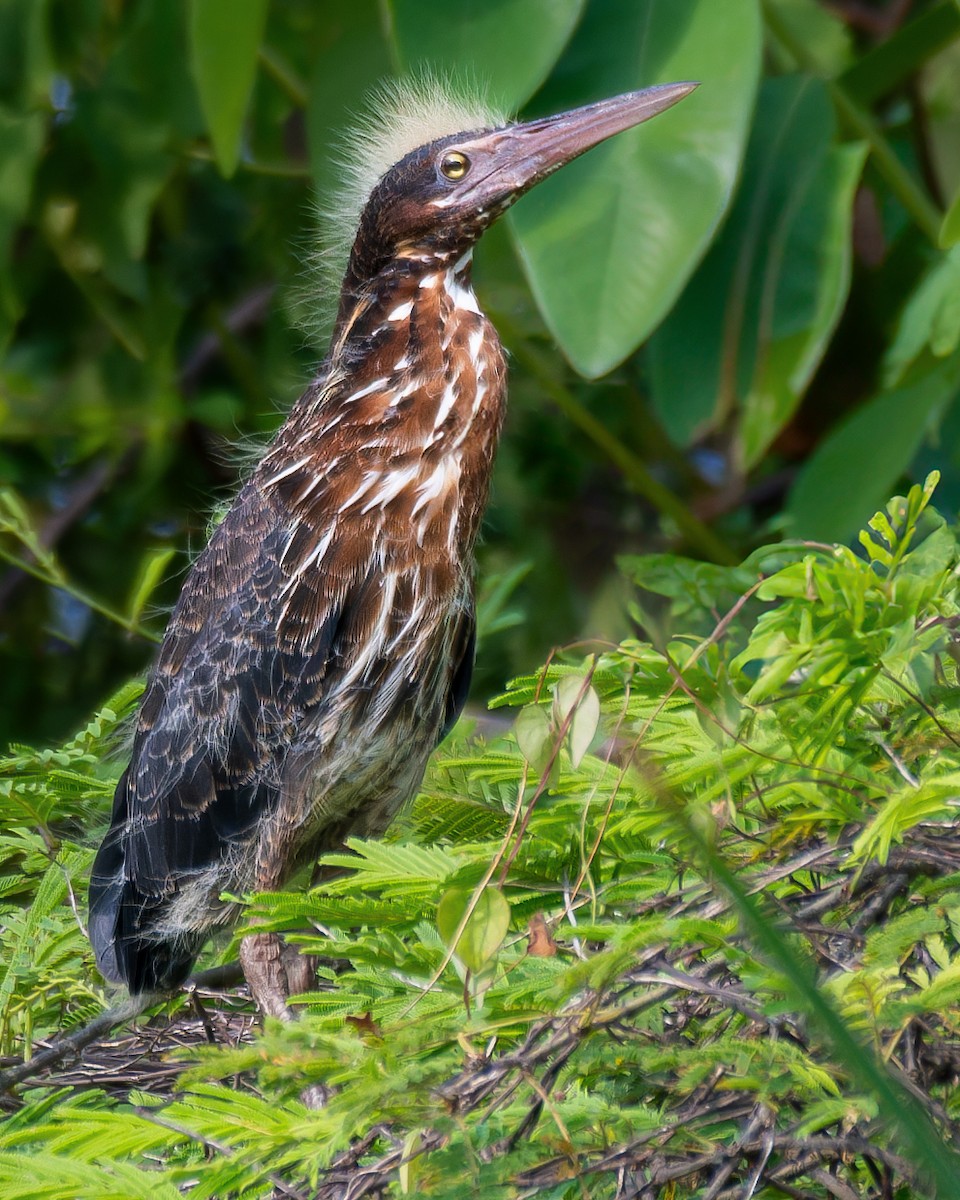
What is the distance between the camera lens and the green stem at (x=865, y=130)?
9.37 ft

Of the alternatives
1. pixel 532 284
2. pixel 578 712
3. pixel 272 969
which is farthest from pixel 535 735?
pixel 532 284

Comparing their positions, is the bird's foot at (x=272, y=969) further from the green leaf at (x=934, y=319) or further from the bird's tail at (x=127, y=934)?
the green leaf at (x=934, y=319)

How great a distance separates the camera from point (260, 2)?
7.70ft

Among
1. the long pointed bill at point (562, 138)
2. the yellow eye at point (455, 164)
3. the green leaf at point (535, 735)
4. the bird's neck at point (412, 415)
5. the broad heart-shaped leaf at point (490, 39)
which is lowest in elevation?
the green leaf at point (535, 735)

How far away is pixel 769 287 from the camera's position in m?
2.75

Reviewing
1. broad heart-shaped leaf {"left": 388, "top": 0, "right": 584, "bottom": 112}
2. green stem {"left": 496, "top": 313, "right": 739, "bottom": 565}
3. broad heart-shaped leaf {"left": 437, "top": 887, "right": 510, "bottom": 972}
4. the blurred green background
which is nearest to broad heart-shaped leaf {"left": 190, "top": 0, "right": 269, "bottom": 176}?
the blurred green background

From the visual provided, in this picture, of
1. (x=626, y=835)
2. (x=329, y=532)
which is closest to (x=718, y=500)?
(x=329, y=532)

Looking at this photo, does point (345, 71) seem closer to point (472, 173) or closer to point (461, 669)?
point (472, 173)

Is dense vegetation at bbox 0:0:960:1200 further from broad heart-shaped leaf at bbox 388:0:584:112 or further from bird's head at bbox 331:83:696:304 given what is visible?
bird's head at bbox 331:83:696:304

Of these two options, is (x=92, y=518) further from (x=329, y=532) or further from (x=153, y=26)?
(x=329, y=532)

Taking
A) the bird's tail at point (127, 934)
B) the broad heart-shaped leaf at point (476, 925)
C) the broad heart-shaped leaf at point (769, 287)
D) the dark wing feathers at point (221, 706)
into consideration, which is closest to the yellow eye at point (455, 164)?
the dark wing feathers at point (221, 706)

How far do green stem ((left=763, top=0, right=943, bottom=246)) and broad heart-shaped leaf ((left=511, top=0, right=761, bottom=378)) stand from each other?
1.44ft

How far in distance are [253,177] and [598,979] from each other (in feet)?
10.7

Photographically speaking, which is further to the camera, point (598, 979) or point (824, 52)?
point (824, 52)
